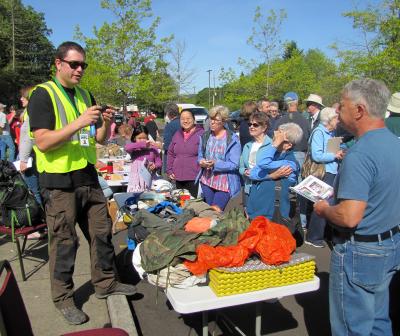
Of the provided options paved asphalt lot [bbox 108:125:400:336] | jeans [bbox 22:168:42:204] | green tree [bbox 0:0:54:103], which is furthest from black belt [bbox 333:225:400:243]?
green tree [bbox 0:0:54:103]

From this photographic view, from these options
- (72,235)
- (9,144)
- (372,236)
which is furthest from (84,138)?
(9,144)

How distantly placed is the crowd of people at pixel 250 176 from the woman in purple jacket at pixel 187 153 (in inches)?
0.6

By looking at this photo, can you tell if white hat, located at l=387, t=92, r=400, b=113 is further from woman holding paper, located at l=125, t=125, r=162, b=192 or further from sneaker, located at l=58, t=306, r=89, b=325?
sneaker, located at l=58, t=306, r=89, b=325

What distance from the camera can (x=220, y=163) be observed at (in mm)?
4602

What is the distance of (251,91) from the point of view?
87.5 feet

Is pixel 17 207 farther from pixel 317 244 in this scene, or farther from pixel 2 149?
pixel 317 244

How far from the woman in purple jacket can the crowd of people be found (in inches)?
0.6

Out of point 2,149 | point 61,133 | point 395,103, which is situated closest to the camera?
point 61,133

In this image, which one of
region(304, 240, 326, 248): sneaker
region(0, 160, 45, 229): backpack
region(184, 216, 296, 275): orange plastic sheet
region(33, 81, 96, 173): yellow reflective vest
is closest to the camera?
region(184, 216, 296, 275): orange plastic sheet

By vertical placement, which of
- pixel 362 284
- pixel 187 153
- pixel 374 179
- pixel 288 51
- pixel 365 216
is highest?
pixel 288 51

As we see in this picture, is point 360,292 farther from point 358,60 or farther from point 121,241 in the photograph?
point 358,60

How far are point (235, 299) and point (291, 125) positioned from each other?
6.74 ft

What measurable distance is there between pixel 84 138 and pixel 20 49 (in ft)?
164

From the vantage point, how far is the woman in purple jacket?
17.9ft
